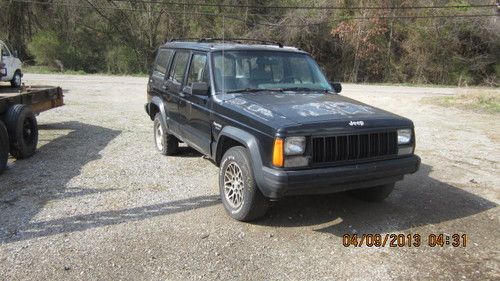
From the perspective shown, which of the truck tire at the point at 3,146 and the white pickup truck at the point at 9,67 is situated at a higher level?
the white pickup truck at the point at 9,67

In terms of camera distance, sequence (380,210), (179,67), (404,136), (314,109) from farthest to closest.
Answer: (179,67)
(380,210)
(404,136)
(314,109)

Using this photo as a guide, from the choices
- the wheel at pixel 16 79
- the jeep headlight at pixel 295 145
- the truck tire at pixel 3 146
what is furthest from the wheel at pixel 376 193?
the wheel at pixel 16 79

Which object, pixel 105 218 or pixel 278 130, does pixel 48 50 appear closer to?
pixel 105 218

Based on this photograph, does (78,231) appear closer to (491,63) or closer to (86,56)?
(86,56)

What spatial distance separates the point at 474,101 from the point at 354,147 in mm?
13235

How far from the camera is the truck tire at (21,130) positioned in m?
6.81

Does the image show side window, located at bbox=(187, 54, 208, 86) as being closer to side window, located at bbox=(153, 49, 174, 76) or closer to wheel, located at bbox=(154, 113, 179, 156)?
side window, located at bbox=(153, 49, 174, 76)

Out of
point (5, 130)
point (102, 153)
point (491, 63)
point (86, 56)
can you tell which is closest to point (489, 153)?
point (102, 153)

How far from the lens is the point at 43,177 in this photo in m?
6.20

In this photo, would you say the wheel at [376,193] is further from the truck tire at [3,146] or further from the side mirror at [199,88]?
the truck tire at [3,146]

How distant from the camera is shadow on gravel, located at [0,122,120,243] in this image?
4773 millimetres

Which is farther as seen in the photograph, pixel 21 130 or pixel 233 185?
pixel 21 130

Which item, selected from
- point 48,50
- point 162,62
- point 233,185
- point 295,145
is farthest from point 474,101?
point 48,50

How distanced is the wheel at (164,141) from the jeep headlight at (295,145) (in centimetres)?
344
